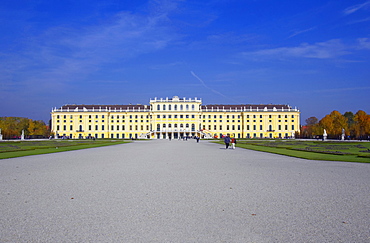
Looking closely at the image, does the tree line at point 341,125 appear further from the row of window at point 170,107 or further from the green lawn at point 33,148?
the green lawn at point 33,148

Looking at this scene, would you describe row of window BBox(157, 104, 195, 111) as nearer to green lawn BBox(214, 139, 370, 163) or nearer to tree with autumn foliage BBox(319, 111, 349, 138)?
tree with autumn foliage BBox(319, 111, 349, 138)

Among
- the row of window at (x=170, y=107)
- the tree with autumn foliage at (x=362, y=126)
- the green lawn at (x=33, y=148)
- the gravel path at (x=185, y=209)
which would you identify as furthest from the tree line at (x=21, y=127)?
the gravel path at (x=185, y=209)

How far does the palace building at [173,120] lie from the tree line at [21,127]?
5.95 metres

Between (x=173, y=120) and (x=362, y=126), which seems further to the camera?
(x=173, y=120)

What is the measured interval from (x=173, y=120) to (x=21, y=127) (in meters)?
43.7

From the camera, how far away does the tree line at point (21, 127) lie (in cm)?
Answer: 9150

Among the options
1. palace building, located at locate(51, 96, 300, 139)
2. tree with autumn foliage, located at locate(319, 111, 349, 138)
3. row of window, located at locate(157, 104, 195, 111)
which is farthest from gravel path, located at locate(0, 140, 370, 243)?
row of window, located at locate(157, 104, 195, 111)

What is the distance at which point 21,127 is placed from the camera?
3792 inches

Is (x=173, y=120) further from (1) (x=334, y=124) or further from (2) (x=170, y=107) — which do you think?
(1) (x=334, y=124)

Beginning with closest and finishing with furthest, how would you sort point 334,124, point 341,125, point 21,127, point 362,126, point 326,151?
point 326,151 → point 362,126 → point 341,125 → point 334,124 → point 21,127

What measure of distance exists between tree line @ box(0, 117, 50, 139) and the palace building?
5946 mm

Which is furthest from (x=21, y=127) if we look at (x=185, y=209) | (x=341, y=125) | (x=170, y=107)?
(x=185, y=209)

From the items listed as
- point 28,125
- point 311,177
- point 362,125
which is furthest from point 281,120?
point 311,177

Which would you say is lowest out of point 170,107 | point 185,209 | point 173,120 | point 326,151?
point 185,209
